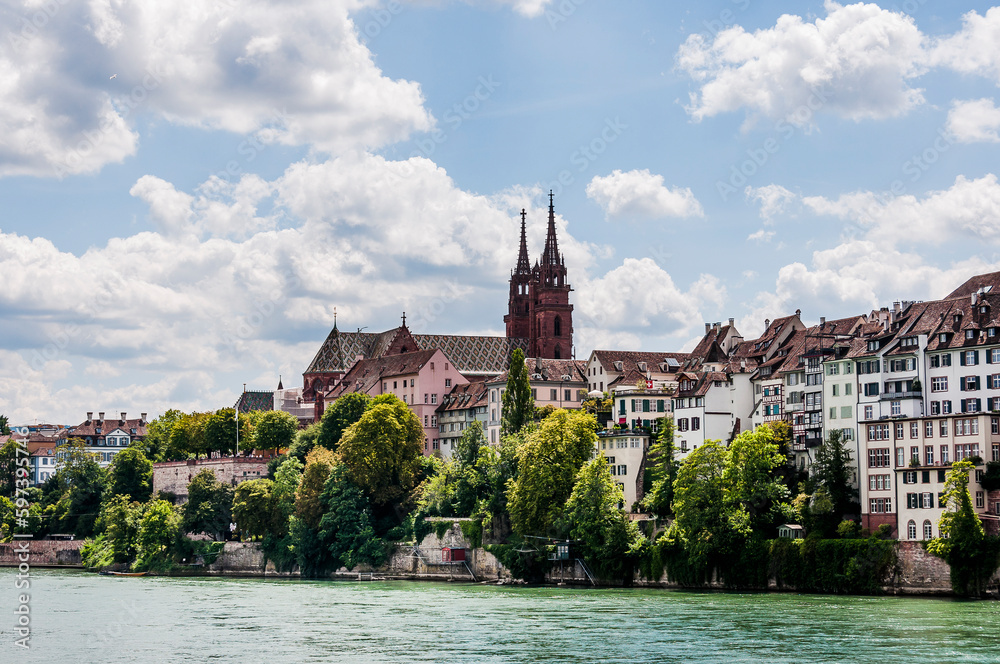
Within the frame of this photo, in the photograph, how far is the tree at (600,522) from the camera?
9262cm

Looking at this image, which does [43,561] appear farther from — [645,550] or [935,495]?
[935,495]

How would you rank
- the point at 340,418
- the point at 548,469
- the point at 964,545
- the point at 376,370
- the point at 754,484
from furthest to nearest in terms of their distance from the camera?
1. the point at 376,370
2. the point at 340,418
3. the point at 548,469
4. the point at 754,484
5. the point at 964,545

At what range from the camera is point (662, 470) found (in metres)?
98.5

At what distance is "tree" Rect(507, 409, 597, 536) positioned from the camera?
98.2 meters

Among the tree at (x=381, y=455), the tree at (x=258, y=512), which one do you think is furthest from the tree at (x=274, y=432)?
the tree at (x=381, y=455)

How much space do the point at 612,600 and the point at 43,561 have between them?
77.8 metres

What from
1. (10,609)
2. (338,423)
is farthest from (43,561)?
(10,609)

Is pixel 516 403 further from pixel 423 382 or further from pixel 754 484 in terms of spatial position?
pixel 423 382

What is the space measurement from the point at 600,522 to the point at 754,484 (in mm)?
10370

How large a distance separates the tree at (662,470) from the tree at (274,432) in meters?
57.3

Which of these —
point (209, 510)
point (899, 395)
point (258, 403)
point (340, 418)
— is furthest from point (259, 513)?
point (258, 403)

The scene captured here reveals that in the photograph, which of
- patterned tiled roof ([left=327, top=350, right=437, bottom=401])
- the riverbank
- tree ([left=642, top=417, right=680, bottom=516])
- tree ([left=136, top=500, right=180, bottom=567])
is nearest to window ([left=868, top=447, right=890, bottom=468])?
the riverbank

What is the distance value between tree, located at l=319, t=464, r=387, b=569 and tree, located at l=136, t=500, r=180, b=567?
17850mm

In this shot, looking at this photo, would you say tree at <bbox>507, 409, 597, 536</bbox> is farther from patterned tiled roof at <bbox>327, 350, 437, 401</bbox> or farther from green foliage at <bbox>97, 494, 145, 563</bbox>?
patterned tiled roof at <bbox>327, 350, 437, 401</bbox>
